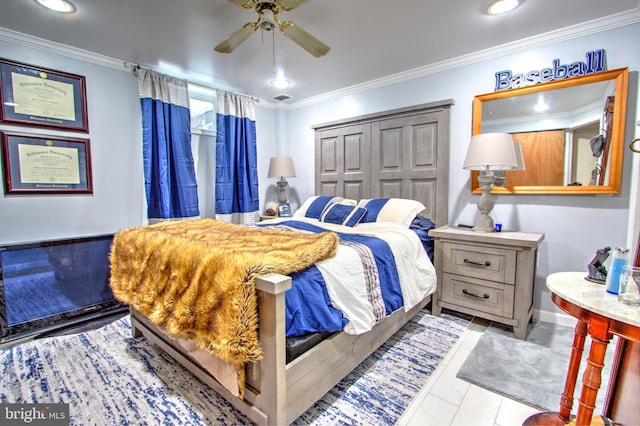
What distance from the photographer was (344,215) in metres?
2.91

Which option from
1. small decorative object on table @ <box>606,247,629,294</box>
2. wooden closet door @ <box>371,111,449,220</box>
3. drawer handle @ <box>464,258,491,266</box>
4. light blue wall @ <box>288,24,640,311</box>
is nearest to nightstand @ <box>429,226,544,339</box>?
drawer handle @ <box>464,258,491,266</box>

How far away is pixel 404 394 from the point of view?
5.27 feet

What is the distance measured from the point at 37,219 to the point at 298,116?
10.1 feet

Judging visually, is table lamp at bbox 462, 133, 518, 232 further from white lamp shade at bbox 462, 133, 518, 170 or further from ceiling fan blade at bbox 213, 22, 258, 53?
ceiling fan blade at bbox 213, 22, 258, 53

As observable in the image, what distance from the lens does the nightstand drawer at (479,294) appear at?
2.19 m

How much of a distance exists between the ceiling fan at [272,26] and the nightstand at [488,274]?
1.76m

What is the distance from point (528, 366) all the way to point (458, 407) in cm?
67

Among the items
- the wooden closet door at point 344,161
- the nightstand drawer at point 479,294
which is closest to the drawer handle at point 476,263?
the nightstand drawer at point 479,294

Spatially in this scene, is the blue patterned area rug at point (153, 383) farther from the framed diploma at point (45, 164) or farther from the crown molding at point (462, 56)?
the crown molding at point (462, 56)

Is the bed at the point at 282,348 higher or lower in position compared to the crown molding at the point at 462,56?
lower

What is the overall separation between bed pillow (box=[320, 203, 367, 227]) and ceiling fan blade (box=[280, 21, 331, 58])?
4.81 feet

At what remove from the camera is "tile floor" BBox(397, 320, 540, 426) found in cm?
142

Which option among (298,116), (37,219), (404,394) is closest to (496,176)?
(404,394)

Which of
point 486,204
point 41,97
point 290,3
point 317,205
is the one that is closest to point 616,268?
point 486,204
